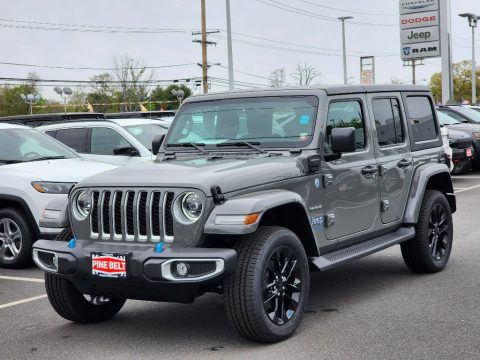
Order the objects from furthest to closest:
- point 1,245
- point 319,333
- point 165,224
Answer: point 1,245 → point 319,333 → point 165,224

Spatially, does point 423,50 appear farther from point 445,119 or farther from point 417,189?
point 417,189

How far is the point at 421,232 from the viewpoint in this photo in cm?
754

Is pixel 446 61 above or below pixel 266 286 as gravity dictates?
above

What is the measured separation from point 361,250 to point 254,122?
1.40 meters

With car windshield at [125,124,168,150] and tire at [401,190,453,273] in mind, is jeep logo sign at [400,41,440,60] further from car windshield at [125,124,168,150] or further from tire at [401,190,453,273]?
tire at [401,190,453,273]

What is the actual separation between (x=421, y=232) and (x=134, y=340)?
3144 mm

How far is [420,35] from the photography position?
52750mm

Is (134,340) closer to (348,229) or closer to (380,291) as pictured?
(348,229)

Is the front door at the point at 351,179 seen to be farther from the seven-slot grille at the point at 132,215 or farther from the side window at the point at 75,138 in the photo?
the side window at the point at 75,138

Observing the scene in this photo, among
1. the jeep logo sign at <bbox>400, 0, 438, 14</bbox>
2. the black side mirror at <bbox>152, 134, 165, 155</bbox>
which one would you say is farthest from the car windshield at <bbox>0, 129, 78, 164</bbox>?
the jeep logo sign at <bbox>400, 0, 438, 14</bbox>

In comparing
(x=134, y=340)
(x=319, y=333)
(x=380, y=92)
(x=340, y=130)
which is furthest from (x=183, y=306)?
(x=380, y=92)

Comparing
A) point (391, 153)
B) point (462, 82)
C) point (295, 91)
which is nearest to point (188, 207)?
point (295, 91)

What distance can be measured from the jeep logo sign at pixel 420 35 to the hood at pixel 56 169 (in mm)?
45984

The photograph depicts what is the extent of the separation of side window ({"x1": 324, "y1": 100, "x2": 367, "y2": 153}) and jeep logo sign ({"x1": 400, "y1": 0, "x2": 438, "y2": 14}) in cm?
4780
